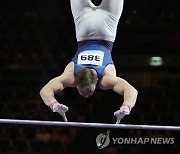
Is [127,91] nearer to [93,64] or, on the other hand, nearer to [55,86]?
[93,64]

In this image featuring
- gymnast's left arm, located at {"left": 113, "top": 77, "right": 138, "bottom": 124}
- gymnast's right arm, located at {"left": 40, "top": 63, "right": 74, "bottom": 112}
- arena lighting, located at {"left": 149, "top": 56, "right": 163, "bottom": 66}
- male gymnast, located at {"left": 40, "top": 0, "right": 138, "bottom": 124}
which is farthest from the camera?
arena lighting, located at {"left": 149, "top": 56, "right": 163, "bottom": 66}

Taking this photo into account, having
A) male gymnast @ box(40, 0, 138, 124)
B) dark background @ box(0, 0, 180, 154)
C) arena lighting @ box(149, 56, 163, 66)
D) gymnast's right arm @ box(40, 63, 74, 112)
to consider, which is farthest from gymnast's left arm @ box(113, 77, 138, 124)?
arena lighting @ box(149, 56, 163, 66)

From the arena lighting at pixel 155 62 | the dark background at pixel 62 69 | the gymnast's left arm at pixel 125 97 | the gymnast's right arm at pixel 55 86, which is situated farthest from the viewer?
the arena lighting at pixel 155 62

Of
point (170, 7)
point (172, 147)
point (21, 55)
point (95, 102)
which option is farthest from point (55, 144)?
point (170, 7)

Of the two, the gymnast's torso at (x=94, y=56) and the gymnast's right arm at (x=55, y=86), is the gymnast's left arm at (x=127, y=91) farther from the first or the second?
the gymnast's right arm at (x=55, y=86)

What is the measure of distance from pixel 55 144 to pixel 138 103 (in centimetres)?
214

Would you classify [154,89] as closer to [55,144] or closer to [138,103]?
[138,103]

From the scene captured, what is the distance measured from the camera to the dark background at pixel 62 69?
8.86 m

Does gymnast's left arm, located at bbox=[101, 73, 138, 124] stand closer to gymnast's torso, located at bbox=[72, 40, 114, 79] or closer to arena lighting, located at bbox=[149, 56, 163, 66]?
gymnast's torso, located at bbox=[72, 40, 114, 79]

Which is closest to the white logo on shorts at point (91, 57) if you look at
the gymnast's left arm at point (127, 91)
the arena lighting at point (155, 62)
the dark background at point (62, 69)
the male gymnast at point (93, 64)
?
the male gymnast at point (93, 64)

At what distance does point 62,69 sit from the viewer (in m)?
10.3

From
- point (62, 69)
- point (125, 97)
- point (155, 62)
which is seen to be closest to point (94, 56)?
point (125, 97)

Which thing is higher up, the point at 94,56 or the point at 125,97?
the point at 94,56

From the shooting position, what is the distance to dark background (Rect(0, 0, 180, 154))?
8.86 meters
